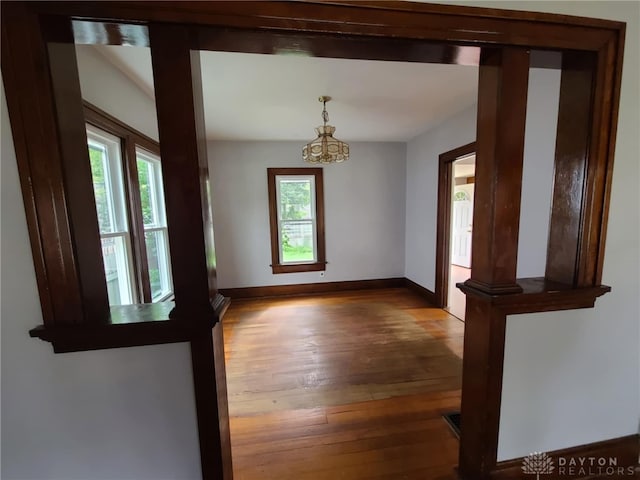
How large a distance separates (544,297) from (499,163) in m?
0.59

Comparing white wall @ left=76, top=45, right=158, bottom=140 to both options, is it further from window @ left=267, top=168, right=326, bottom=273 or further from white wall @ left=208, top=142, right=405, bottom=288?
window @ left=267, top=168, right=326, bottom=273

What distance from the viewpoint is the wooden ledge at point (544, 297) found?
1.09m

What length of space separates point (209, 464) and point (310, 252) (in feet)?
11.2

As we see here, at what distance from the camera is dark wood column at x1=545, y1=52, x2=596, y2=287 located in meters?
1.05

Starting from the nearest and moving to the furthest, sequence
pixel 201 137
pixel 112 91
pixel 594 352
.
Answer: pixel 201 137 → pixel 594 352 → pixel 112 91

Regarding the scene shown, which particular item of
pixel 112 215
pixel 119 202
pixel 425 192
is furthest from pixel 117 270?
pixel 425 192

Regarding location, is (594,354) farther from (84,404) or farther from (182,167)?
(84,404)

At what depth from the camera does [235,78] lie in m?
2.06

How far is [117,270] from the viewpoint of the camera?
6.79 ft

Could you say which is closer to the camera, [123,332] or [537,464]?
[123,332]

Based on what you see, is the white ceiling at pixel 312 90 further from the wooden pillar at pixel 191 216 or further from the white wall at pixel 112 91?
the wooden pillar at pixel 191 216

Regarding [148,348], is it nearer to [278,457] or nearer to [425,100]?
[278,457]

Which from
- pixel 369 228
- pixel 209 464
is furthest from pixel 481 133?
pixel 369 228

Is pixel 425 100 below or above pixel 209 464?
above
